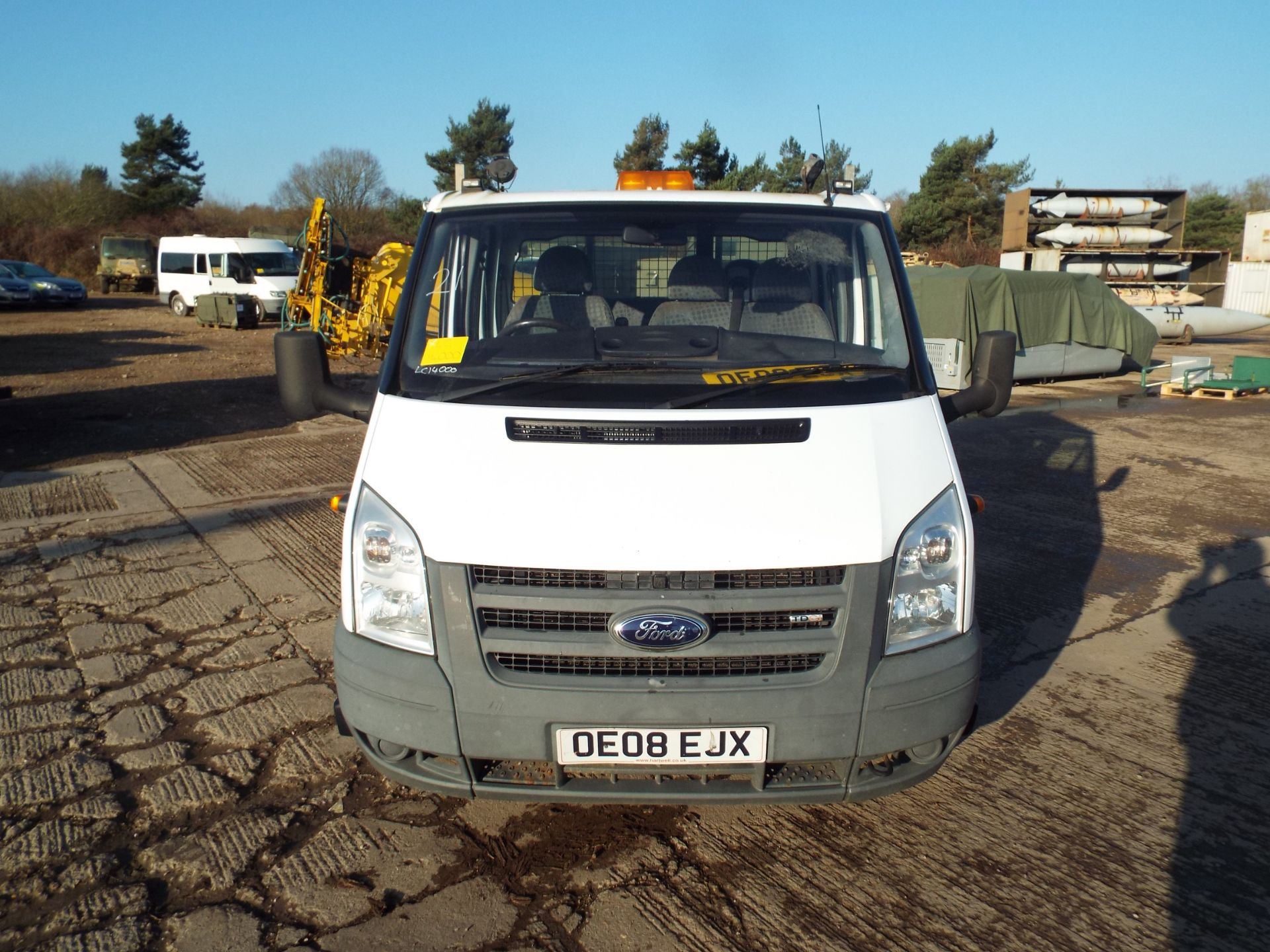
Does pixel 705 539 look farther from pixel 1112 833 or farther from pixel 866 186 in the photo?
pixel 866 186

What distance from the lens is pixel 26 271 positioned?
34.1 m

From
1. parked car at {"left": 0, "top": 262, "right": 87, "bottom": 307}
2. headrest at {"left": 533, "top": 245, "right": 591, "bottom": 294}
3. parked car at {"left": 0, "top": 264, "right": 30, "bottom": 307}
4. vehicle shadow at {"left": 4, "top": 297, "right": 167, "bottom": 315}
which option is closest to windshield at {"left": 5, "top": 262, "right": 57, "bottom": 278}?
parked car at {"left": 0, "top": 262, "right": 87, "bottom": 307}

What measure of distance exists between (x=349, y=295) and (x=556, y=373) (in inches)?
692

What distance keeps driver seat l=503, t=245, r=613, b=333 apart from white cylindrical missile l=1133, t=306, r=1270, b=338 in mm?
22939

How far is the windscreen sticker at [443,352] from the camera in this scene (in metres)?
3.36

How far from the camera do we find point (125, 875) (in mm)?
3043

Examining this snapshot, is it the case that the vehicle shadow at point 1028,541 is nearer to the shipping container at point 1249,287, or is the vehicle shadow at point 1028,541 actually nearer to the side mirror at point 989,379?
the side mirror at point 989,379

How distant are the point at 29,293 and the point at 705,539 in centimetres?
3638

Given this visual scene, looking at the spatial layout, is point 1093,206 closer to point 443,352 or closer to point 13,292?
point 443,352

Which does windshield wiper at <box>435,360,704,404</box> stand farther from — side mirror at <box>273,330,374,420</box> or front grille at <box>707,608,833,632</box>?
front grille at <box>707,608,833,632</box>

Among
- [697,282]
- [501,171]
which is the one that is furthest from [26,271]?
[697,282]

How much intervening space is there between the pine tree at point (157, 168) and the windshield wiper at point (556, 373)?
202 feet

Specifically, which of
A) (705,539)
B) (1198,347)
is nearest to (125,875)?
(705,539)

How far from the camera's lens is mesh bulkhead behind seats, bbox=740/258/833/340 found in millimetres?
3615
